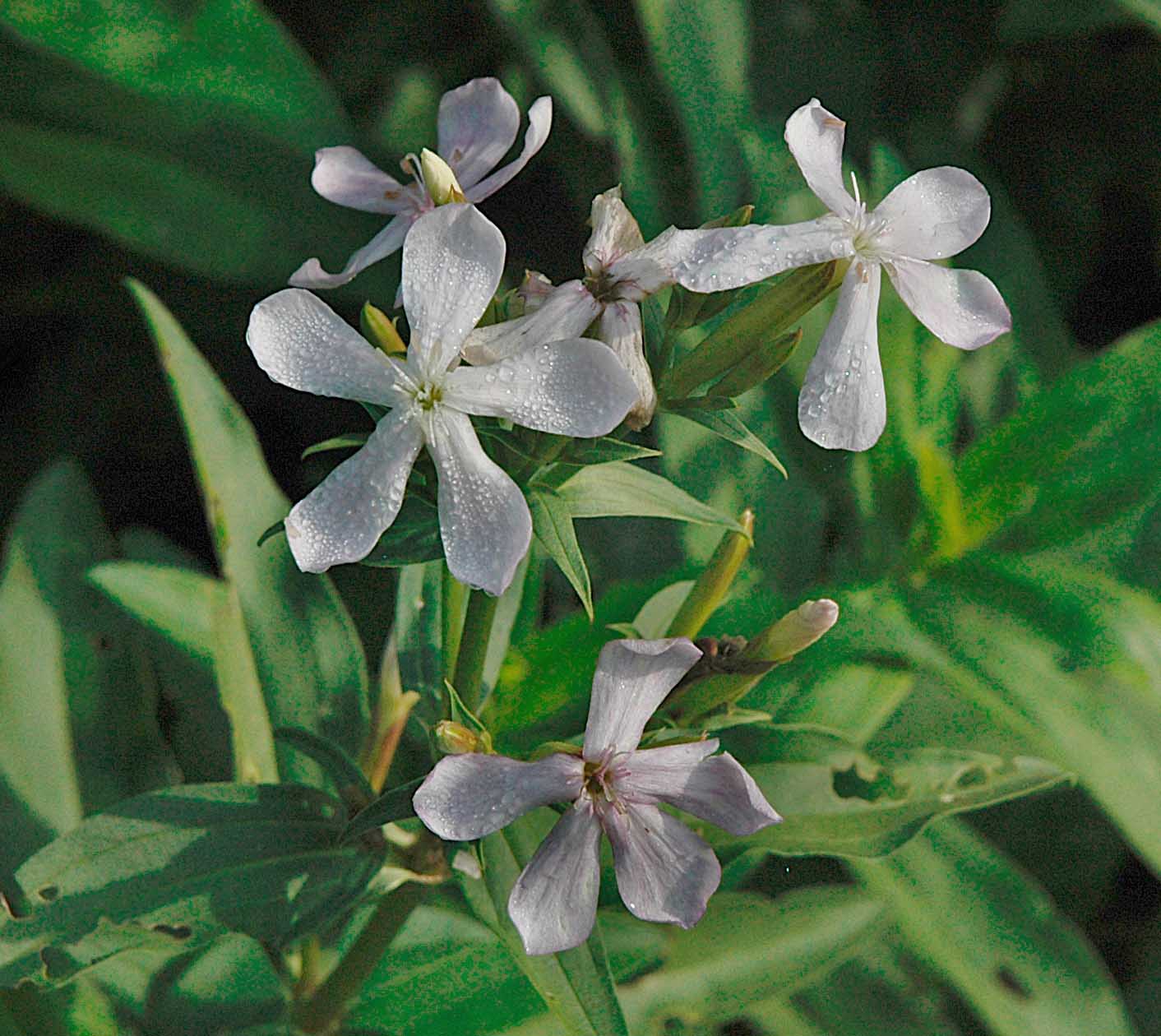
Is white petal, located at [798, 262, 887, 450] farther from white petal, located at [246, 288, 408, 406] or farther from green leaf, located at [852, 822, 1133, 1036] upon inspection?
green leaf, located at [852, 822, 1133, 1036]

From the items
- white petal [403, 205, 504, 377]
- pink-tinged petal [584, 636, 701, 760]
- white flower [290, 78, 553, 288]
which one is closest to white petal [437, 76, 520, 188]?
white flower [290, 78, 553, 288]

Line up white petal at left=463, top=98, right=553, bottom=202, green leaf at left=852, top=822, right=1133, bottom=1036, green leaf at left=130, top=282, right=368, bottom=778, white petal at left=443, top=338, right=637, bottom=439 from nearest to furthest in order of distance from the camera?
white petal at left=443, top=338, right=637, bottom=439 → white petal at left=463, top=98, right=553, bottom=202 → green leaf at left=130, top=282, right=368, bottom=778 → green leaf at left=852, top=822, right=1133, bottom=1036

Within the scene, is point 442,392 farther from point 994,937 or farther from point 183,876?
point 994,937

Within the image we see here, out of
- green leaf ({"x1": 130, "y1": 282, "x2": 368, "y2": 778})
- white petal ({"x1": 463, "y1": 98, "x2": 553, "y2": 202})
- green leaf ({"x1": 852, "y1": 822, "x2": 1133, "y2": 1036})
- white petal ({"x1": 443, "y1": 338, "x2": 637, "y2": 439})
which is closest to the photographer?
white petal ({"x1": 443, "y1": 338, "x2": 637, "y2": 439})

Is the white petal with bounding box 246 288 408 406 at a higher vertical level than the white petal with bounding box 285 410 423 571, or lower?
higher

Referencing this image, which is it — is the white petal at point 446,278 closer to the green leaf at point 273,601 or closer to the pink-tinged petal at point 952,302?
the pink-tinged petal at point 952,302

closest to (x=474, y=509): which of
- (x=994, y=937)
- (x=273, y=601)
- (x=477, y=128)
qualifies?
(x=477, y=128)

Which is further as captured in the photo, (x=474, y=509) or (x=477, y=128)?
(x=477, y=128)
